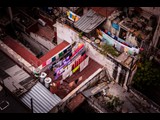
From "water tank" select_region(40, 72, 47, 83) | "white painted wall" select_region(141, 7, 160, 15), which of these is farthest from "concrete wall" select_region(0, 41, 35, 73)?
"white painted wall" select_region(141, 7, 160, 15)

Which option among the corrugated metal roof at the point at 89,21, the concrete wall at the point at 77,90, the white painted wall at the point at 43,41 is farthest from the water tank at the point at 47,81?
the white painted wall at the point at 43,41

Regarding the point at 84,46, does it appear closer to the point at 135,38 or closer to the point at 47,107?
the point at 135,38

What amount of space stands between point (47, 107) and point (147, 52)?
10.8 meters

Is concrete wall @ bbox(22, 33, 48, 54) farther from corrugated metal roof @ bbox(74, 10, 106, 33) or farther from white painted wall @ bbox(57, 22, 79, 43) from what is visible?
corrugated metal roof @ bbox(74, 10, 106, 33)

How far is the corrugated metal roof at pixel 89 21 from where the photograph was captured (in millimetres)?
27114

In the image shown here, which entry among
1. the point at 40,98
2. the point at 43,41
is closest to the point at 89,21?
the point at 43,41

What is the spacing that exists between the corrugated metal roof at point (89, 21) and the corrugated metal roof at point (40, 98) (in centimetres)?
672

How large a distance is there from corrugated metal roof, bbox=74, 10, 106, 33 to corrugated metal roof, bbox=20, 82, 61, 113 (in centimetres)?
672

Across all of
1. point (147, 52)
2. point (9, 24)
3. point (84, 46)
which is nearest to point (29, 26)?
point (9, 24)

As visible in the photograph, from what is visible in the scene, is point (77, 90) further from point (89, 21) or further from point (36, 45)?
point (36, 45)

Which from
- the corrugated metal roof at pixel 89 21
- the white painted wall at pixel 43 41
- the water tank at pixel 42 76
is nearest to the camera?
the water tank at pixel 42 76

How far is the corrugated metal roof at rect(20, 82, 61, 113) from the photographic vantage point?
24.2m

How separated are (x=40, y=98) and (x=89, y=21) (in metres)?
8.69

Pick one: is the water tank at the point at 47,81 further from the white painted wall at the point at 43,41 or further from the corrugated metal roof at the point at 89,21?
the white painted wall at the point at 43,41
